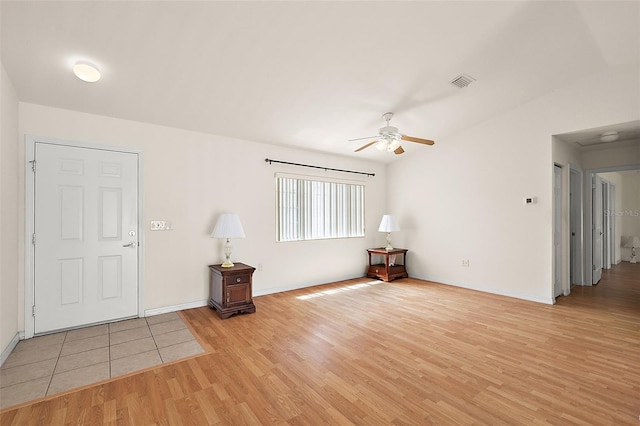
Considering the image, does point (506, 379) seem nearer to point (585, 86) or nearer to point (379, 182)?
point (585, 86)

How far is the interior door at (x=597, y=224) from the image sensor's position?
215 inches

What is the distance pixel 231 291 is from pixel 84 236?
5.90 ft

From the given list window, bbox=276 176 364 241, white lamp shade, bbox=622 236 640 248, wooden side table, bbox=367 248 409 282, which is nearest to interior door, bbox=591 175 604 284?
white lamp shade, bbox=622 236 640 248

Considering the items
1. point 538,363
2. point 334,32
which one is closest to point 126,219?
point 334,32

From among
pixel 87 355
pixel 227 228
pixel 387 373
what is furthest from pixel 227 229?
pixel 387 373

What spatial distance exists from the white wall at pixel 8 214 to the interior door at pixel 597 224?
8.27 metres

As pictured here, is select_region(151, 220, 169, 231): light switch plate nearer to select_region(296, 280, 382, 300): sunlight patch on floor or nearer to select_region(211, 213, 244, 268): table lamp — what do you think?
select_region(211, 213, 244, 268): table lamp

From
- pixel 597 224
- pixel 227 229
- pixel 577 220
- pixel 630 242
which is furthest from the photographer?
pixel 630 242

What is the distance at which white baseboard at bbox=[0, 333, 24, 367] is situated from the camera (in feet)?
8.47

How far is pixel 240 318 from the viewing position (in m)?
3.77

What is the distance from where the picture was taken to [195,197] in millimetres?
4199

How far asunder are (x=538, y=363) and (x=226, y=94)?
163 inches

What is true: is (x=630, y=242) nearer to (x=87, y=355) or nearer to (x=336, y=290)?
(x=336, y=290)

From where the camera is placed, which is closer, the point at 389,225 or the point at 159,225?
the point at 159,225
